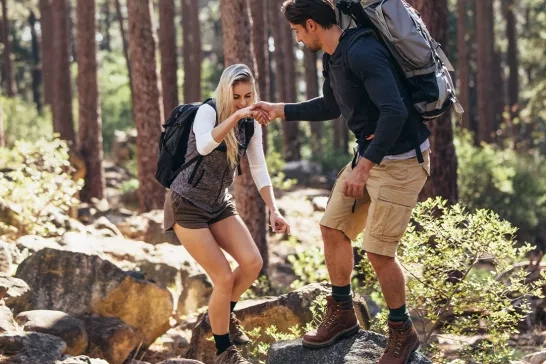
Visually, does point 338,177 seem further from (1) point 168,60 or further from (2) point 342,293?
(1) point 168,60

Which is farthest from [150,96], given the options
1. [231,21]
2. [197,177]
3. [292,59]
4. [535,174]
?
[292,59]

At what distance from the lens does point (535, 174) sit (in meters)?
19.5

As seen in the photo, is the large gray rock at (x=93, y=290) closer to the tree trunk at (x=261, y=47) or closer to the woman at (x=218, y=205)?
the woman at (x=218, y=205)

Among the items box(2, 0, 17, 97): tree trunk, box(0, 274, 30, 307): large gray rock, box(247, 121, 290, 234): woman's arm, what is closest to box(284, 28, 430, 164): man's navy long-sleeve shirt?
box(247, 121, 290, 234): woman's arm

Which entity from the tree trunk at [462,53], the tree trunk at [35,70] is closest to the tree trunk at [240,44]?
the tree trunk at [462,53]

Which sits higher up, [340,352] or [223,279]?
[223,279]

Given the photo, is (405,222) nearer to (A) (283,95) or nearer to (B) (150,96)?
(B) (150,96)

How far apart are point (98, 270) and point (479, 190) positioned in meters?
10.6

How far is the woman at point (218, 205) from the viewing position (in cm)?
573

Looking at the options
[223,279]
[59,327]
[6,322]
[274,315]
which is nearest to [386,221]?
[223,279]

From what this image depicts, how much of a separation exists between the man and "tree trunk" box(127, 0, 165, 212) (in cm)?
1094

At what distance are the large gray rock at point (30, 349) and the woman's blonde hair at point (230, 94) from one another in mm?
2136

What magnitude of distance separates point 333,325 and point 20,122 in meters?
24.9

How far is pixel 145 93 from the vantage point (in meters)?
16.0
